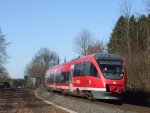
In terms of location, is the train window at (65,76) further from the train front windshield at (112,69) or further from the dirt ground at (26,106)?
the train front windshield at (112,69)

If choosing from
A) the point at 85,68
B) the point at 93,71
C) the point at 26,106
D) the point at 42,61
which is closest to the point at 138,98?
the point at 85,68

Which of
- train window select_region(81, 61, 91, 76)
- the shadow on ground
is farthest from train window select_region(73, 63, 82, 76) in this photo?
the shadow on ground

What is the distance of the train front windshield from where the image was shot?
1075 inches

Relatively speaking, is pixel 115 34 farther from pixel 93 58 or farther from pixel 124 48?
pixel 93 58

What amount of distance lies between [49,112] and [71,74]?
49.0 ft

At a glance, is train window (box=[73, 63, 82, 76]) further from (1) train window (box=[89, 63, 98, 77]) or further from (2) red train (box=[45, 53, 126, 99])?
(1) train window (box=[89, 63, 98, 77])

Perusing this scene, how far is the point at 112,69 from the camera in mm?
27781

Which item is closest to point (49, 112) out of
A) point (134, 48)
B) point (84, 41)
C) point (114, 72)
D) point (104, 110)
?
point (104, 110)

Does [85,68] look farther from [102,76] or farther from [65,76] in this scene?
[65,76]

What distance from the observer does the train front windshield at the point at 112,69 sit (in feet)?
89.6

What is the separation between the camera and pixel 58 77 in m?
46.3

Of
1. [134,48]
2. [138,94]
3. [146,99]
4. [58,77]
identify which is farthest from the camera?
[134,48]

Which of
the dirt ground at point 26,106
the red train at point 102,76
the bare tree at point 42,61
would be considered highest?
the bare tree at point 42,61

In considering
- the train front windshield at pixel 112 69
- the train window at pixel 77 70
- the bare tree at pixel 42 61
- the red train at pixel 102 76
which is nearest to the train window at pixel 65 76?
the train window at pixel 77 70
